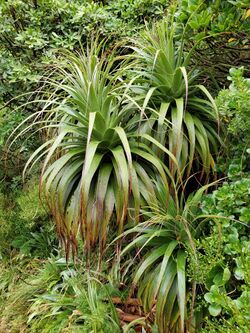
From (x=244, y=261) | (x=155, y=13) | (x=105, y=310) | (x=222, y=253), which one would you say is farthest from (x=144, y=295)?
(x=155, y=13)

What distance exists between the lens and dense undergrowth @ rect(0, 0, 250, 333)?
1.76m

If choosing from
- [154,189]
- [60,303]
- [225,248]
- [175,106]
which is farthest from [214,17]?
[60,303]

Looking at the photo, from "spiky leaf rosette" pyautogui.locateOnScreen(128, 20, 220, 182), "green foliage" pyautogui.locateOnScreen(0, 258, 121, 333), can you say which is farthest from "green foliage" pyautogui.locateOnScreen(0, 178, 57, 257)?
"spiky leaf rosette" pyautogui.locateOnScreen(128, 20, 220, 182)

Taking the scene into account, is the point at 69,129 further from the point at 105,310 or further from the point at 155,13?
the point at 155,13

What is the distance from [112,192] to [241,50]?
3.95 feet

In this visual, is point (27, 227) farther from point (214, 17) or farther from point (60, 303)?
point (214, 17)

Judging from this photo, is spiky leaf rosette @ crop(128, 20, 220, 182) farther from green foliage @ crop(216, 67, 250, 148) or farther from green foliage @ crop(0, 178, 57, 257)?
green foliage @ crop(0, 178, 57, 257)

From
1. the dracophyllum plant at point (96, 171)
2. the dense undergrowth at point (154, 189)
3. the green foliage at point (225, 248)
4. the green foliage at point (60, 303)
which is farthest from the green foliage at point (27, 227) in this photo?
the green foliage at point (225, 248)

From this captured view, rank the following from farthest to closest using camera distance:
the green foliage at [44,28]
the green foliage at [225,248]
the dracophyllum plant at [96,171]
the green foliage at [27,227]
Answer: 1. the green foliage at [44,28]
2. the green foliage at [27,227]
3. the dracophyllum plant at [96,171]
4. the green foliage at [225,248]

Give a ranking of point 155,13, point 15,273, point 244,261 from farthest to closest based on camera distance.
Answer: point 155,13
point 15,273
point 244,261

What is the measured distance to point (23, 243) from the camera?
3.44 metres

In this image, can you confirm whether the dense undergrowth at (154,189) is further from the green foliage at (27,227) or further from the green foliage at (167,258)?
the green foliage at (27,227)

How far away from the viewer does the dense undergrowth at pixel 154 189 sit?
5.76ft

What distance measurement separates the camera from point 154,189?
212 cm
